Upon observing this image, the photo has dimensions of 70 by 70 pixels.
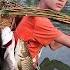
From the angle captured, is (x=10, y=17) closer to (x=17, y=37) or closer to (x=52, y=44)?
(x=17, y=37)

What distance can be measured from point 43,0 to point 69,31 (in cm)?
143

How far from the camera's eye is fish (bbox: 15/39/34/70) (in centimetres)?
263

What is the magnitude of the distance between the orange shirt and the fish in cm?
19

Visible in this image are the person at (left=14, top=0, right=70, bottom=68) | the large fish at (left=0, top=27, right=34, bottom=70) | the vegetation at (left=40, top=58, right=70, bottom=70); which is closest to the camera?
the large fish at (left=0, top=27, right=34, bottom=70)

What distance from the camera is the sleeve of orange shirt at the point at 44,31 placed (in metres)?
2.89

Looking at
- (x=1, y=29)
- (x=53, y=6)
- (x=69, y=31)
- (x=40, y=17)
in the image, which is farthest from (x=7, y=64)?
(x=69, y=31)

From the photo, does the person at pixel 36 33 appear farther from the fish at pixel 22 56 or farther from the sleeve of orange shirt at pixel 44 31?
the fish at pixel 22 56

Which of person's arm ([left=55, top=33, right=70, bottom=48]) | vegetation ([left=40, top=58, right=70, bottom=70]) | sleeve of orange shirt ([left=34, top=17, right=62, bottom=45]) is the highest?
sleeve of orange shirt ([left=34, top=17, right=62, bottom=45])

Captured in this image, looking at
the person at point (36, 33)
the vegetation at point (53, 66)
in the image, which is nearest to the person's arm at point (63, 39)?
the person at point (36, 33)

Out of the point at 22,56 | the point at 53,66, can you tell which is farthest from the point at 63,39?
the point at 22,56

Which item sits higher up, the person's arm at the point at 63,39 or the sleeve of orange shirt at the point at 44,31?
the sleeve of orange shirt at the point at 44,31

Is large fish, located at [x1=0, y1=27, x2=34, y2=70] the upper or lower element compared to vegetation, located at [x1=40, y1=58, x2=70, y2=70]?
upper

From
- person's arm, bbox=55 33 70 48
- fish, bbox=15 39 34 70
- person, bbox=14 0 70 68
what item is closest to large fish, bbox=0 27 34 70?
fish, bbox=15 39 34 70

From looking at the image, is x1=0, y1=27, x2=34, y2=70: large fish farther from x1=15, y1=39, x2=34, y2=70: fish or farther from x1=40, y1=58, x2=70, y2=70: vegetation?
x1=40, y1=58, x2=70, y2=70: vegetation
